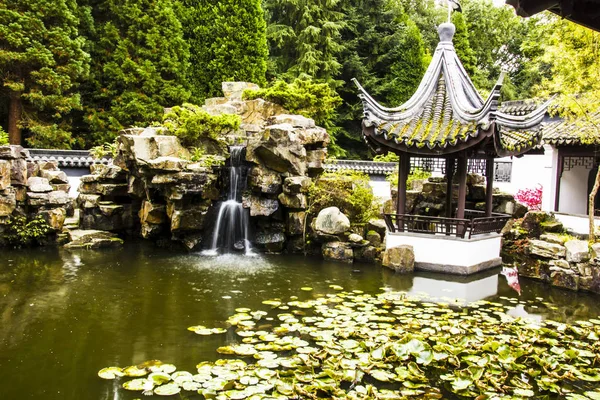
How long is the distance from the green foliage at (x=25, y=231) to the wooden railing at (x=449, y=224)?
29.8ft

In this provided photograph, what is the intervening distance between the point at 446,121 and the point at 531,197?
694cm

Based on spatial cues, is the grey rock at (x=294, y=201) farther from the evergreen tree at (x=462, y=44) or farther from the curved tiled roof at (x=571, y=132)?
the evergreen tree at (x=462, y=44)

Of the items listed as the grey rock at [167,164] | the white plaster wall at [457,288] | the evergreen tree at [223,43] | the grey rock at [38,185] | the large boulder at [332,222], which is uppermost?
the evergreen tree at [223,43]

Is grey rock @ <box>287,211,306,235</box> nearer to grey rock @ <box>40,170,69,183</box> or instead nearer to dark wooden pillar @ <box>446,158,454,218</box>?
dark wooden pillar @ <box>446,158,454,218</box>

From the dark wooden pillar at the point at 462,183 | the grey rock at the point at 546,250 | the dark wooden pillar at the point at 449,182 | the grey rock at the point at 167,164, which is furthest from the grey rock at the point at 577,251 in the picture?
the grey rock at the point at 167,164

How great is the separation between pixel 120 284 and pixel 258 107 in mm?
9470

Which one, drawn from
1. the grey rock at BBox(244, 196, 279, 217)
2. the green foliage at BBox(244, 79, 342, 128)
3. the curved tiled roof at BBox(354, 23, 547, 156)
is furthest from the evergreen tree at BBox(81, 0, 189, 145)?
the curved tiled roof at BBox(354, 23, 547, 156)

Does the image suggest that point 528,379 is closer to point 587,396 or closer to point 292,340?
point 587,396

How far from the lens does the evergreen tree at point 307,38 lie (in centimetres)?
2478

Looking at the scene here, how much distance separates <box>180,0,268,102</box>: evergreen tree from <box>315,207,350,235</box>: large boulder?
38.5 ft

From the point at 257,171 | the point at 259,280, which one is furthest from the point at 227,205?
the point at 259,280

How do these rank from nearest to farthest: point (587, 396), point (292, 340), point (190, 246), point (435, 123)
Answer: point (587, 396) < point (292, 340) < point (435, 123) < point (190, 246)

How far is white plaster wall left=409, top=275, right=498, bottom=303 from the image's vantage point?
9.19 meters

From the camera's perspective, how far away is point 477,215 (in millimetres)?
13156
